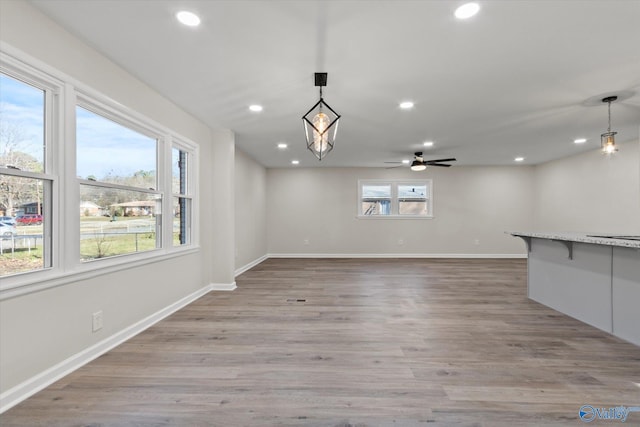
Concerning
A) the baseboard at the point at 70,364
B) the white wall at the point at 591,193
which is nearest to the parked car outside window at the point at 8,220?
the baseboard at the point at 70,364

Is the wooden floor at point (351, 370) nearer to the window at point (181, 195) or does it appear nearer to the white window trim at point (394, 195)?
the window at point (181, 195)

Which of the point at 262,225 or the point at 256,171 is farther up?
the point at 256,171

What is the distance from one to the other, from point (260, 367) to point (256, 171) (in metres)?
5.30

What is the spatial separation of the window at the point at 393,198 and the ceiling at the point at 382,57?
141 inches

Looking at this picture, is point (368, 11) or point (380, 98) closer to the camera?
point (368, 11)

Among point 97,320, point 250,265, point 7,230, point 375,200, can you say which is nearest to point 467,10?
point 7,230

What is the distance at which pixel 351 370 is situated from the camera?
2.08 metres

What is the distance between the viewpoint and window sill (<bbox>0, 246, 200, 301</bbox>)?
1715 millimetres

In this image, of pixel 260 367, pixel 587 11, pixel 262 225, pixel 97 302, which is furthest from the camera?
pixel 262 225

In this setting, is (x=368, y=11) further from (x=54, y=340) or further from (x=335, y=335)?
(x=54, y=340)

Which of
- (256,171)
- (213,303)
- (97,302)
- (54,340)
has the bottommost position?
(213,303)

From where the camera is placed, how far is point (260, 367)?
83.8 inches

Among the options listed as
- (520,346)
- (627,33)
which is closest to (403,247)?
(520,346)

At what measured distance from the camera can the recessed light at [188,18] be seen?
184 centimetres
